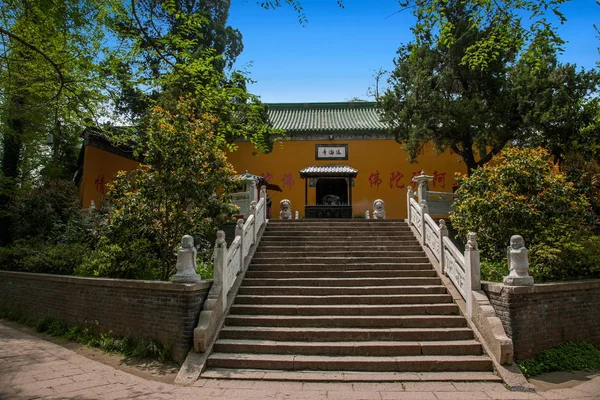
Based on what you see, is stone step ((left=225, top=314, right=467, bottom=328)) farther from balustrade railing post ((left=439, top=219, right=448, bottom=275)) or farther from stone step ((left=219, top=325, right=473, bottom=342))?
balustrade railing post ((left=439, top=219, right=448, bottom=275))

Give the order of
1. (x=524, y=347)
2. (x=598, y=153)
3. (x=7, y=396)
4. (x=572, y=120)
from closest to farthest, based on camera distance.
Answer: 1. (x=7, y=396)
2. (x=524, y=347)
3. (x=598, y=153)
4. (x=572, y=120)

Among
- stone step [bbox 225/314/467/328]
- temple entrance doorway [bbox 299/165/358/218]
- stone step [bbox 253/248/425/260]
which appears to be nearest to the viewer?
stone step [bbox 225/314/467/328]

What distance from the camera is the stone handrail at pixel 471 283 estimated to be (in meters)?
5.18

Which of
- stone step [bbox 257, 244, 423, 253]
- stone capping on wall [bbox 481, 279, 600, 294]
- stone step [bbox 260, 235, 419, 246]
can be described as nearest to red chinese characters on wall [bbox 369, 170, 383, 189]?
stone step [bbox 260, 235, 419, 246]

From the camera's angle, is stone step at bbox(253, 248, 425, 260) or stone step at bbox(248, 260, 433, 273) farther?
stone step at bbox(253, 248, 425, 260)

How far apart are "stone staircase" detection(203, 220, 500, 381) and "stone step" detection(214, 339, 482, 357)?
0.01m

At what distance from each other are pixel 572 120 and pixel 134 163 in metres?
15.5

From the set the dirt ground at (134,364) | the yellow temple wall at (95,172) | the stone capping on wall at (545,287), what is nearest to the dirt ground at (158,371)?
the dirt ground at (134,364)

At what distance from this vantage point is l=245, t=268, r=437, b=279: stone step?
773cm

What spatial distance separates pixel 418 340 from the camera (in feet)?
19.0

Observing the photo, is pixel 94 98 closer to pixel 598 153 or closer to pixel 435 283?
pixel 435 283

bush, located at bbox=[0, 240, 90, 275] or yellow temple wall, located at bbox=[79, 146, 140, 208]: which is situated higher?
yellow temple wall, located at bbox=[79, 146, 140, 208]

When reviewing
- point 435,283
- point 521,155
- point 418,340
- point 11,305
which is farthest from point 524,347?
point 11,305

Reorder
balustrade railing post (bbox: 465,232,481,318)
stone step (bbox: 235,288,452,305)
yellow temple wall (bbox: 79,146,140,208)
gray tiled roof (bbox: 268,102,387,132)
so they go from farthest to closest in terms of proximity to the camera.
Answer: gray tiled roof (bbox: 268,102,387,132)
yellow temple wall (bbox: 79,146,140,208)
stone step (bbox: 235,288,452,305)
balustrade railing post (bbox: 465,232,481,318)
